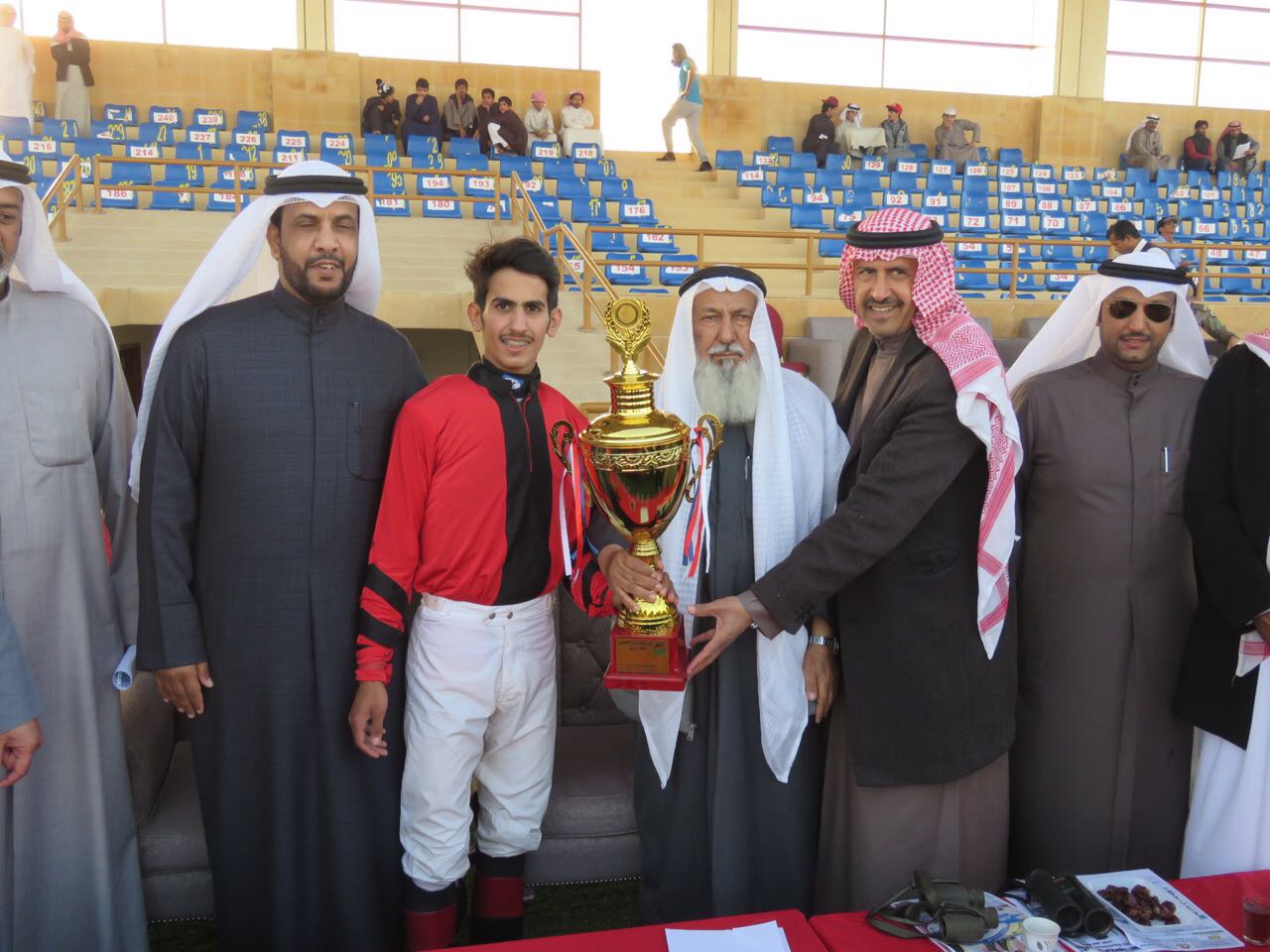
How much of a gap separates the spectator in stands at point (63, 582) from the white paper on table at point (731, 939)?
4.99 ft

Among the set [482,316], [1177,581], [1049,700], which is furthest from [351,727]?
[1177,581]

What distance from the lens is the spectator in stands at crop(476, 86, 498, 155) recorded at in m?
14.4

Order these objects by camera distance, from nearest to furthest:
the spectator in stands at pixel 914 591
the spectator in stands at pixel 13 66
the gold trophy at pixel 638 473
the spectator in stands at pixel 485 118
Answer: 1. the gold trophy at pixel 638 473
2. the spectator in stands at pixel 914 591
3. the spectator in stands at pixel 13 66
4. the spectator in stands at pixel 485 118

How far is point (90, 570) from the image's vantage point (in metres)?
2.43

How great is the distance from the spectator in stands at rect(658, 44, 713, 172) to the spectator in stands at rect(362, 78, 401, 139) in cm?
415

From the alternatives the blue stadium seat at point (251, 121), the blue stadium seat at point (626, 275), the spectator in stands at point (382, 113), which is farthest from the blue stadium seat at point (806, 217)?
the blue stadium seat at point (251, 121)

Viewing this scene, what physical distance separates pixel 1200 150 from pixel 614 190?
10.9 meters

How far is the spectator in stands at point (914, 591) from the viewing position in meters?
2.21

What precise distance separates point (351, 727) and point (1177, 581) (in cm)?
209

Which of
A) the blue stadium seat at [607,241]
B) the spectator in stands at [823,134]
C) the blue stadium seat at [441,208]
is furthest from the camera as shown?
the spectator in stands at [823,134]

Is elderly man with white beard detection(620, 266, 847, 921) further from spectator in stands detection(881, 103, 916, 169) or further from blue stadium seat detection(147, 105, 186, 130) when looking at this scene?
spectator in stands detection(881, 103, 916, 169)

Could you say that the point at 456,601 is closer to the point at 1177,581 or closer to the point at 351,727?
the point at 351,727

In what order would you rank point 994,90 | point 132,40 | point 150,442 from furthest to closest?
point 994,90 → point 132,40 → point 150,442

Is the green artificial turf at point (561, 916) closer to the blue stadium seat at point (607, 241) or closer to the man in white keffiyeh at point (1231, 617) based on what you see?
the man in white keffiyeh at point (1231, 617)
